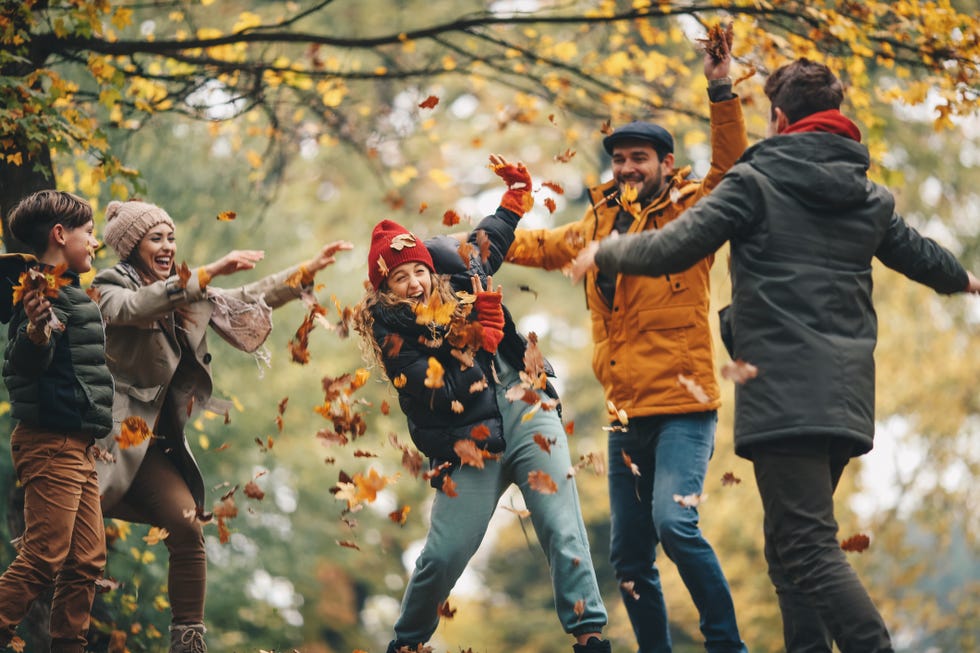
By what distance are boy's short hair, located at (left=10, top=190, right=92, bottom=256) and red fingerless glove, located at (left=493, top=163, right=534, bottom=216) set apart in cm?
182

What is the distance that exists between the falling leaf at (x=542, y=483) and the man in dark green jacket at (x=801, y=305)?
0.88 meters

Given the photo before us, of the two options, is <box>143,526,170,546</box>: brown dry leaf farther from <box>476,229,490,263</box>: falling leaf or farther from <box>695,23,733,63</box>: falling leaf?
<box>695,23,733,63</box>: falling leaf

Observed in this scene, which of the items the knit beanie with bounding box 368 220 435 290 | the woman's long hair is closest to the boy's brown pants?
the woman's long hair

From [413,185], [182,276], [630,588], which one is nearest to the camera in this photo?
[182,276]

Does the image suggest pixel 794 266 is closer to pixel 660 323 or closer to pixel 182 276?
pixel 660 323

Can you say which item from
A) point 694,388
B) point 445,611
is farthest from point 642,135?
point 445,611

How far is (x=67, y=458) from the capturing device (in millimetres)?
4809

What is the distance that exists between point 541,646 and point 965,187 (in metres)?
10.5

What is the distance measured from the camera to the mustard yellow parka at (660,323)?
5113 millimetres

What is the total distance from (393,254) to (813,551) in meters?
2.05

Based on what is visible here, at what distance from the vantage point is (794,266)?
13.7 ft

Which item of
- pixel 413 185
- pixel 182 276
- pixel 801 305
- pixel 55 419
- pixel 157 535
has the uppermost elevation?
pixel 413 185

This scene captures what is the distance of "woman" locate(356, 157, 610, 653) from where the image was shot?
15.7 ft

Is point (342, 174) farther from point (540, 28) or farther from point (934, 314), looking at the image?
point (934, 314)
